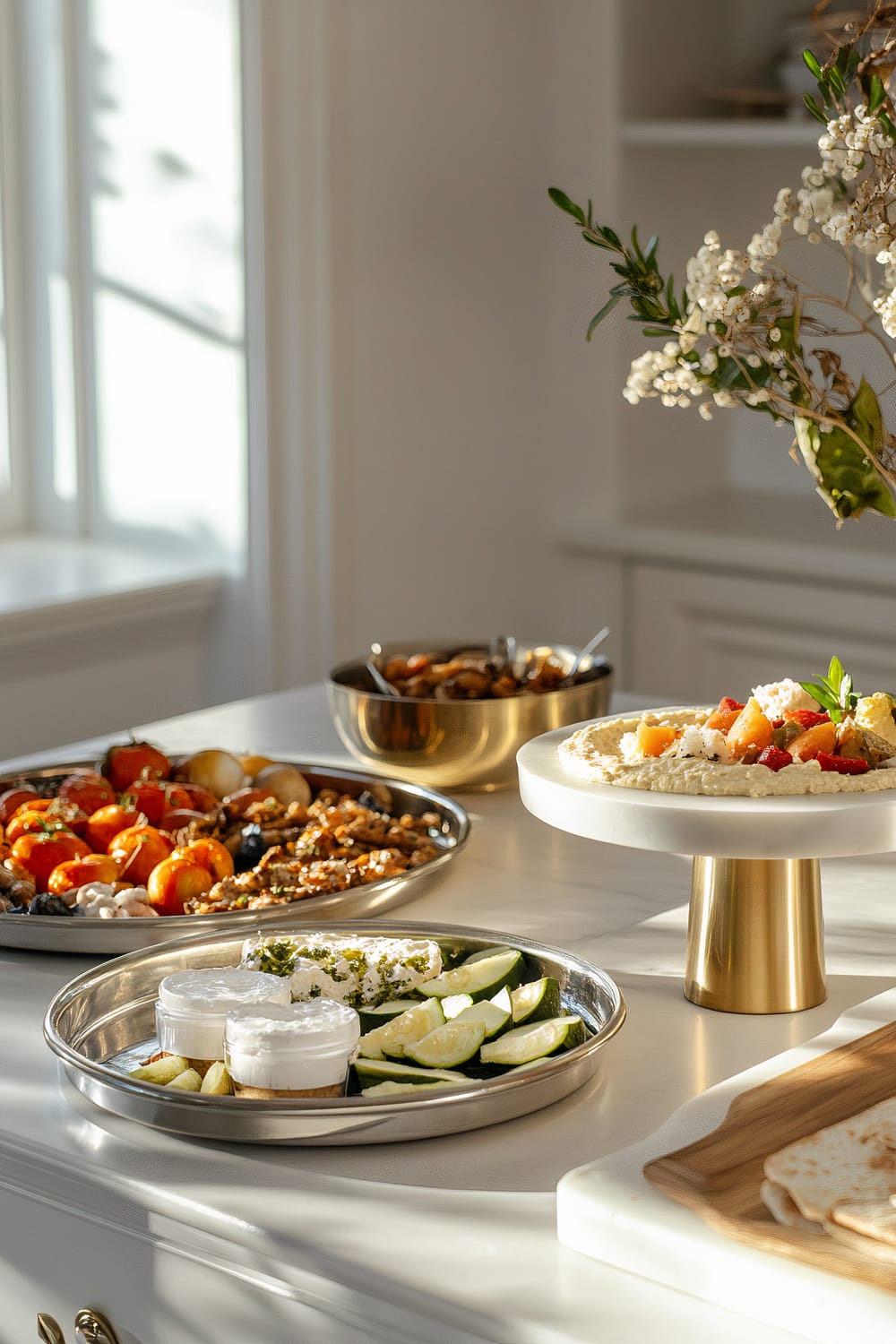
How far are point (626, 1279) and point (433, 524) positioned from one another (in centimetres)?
242

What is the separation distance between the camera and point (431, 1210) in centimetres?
87

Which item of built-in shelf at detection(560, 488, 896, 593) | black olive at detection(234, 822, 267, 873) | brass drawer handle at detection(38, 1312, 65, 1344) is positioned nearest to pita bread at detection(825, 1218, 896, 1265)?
brass drawer handle at detection(38, 1312, 65, 1344)

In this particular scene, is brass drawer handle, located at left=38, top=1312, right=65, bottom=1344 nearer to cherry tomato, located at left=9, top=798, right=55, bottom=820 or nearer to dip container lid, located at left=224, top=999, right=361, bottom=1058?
dip container lid, located at left=224, top=999, right=361, bottom=1058

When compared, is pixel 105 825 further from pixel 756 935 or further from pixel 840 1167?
pixel 840 1167

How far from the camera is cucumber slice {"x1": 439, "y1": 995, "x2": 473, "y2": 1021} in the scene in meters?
1.04

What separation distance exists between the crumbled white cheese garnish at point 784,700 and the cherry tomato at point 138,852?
1.62 feet

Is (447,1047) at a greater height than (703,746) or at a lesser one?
lesser

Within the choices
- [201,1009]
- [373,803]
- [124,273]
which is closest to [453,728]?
[373,803]

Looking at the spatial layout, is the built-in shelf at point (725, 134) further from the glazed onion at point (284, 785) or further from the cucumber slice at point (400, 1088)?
the cucumber slice at point (400, 1088)

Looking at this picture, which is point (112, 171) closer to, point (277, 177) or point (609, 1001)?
point (277, 177)

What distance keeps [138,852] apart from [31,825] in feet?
0.40

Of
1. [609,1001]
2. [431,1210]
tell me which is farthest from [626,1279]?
[609,1001]

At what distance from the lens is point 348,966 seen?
1.07 m

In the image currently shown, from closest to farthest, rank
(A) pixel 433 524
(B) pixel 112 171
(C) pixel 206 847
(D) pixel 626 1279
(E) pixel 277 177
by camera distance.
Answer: (D) pixel 626 1279, (C) pixel 206 847, (E) pixel 277 177, (B) pixel 112 171, (A) pixel 433 524
